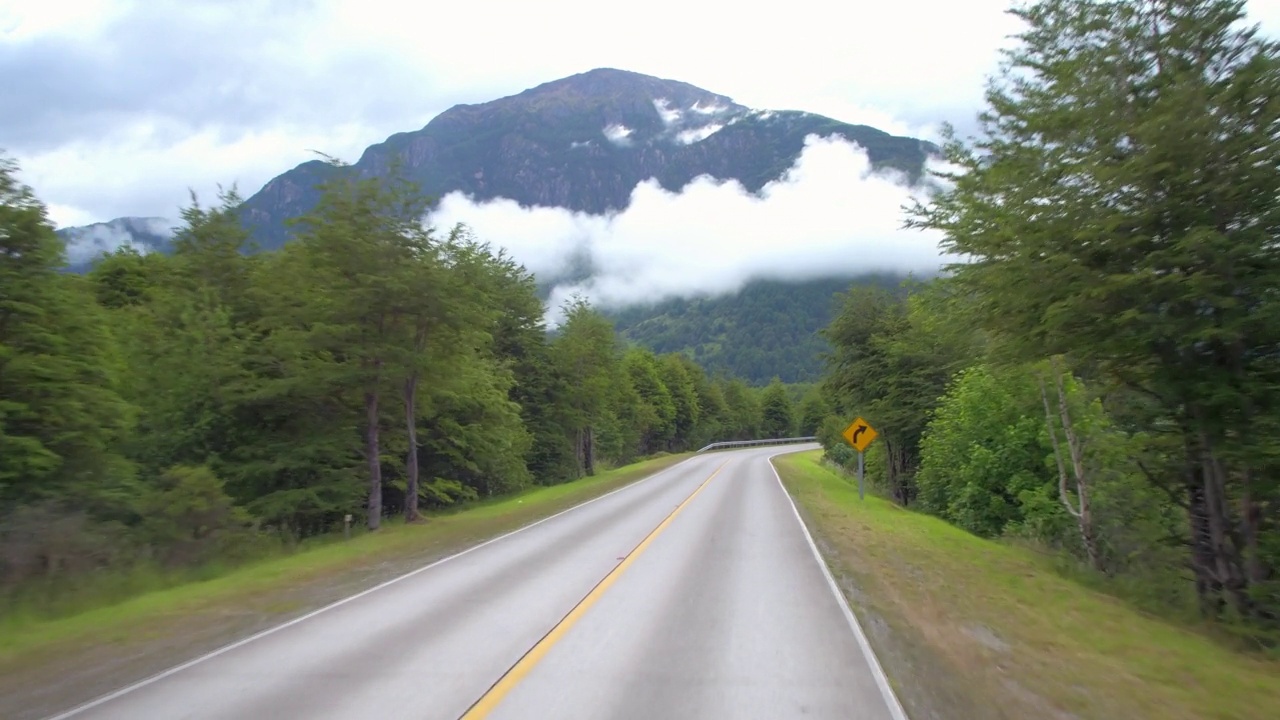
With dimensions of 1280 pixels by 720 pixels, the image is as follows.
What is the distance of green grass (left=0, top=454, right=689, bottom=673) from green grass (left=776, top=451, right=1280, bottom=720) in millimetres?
7827

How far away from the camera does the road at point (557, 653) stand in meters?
6.36

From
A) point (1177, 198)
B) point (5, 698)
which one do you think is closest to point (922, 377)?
point (1177, 198)

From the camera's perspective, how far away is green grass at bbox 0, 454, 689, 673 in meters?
9.16

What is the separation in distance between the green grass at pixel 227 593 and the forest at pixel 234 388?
1836mm

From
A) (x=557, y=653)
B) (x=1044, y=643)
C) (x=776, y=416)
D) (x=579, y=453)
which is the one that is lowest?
(x=1044, y=643)

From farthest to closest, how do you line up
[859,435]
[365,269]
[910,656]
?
[859,435], [365,269], [910,656]

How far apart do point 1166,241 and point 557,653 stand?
31.9ft

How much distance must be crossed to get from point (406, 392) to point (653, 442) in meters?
73.7

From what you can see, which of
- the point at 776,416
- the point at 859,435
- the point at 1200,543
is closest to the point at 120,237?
the point at 859,435

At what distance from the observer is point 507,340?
48094 millimetres

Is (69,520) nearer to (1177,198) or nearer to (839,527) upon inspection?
(839,527)

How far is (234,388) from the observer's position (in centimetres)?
2333

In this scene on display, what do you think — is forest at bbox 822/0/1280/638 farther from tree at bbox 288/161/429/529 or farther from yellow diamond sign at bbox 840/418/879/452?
tree at bbox 288/161/429/529

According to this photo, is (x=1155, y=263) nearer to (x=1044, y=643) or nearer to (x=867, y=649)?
(x=1044, y=643)
